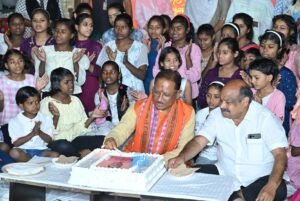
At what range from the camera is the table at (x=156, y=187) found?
3027mm

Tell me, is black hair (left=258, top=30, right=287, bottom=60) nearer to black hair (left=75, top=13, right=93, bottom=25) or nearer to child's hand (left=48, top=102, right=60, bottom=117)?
black hair (left=75, top=13, right=93, bottom=25)

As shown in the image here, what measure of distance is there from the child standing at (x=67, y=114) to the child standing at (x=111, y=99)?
0.53 feet

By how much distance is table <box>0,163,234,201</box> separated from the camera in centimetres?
303

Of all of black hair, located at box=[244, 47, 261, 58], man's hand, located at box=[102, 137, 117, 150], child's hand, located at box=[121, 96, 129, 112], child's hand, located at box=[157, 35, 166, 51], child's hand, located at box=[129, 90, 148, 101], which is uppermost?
child's hand, located at box=[157, 35, 166, 51]

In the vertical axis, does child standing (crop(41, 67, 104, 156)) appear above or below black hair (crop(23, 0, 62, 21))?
below

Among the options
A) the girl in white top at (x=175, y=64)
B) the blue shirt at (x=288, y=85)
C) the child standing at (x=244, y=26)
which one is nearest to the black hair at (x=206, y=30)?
the child standing at (x=244, y=26)

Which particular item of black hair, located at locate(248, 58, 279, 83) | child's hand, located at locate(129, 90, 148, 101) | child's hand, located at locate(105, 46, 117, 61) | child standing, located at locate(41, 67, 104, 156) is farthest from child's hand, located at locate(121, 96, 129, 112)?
black hair, located at locate(248, 58, 279, 83)

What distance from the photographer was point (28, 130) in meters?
4.57

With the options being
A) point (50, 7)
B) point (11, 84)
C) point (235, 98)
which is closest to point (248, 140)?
point (235, 98)

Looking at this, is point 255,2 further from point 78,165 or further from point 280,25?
point 78,165

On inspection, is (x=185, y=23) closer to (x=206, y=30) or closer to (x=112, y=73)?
(x=206, y=30)

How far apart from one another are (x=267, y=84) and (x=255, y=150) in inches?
38.8

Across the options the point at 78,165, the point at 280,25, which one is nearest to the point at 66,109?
the point at 78,165

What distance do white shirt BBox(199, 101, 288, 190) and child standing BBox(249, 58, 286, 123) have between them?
0.79 meters
